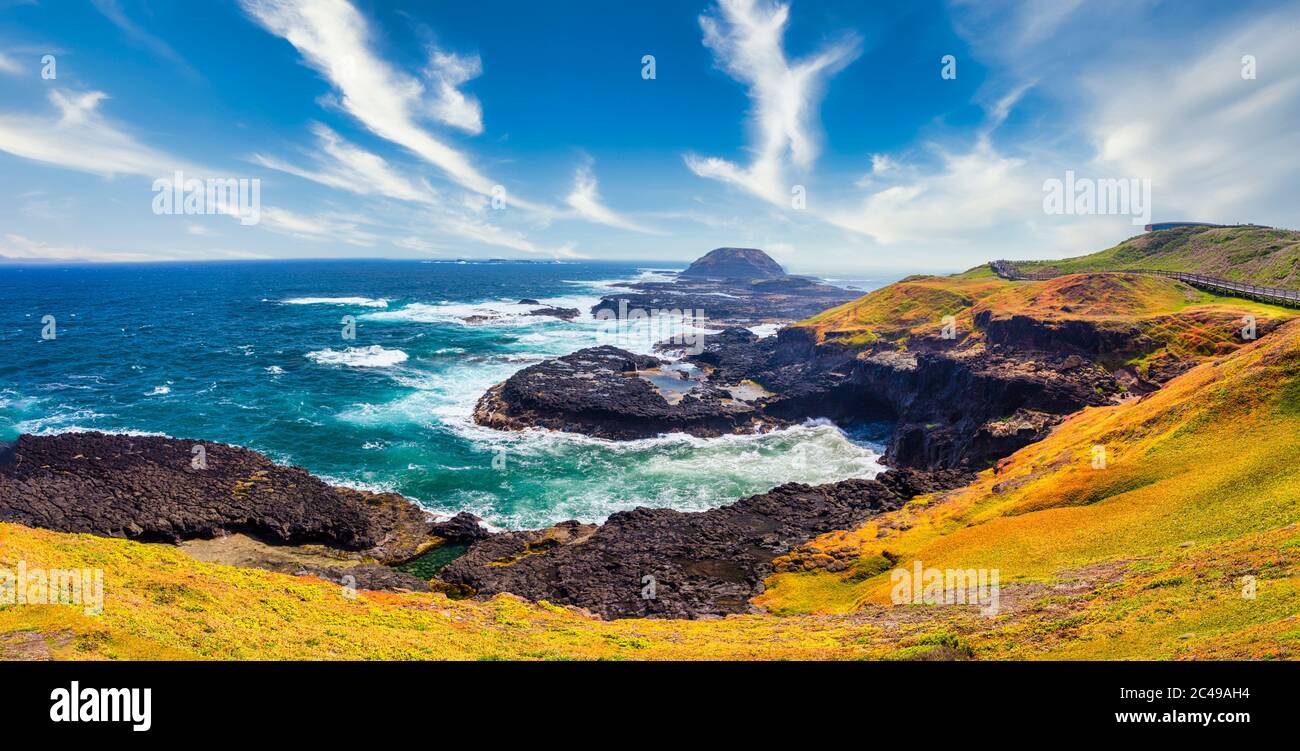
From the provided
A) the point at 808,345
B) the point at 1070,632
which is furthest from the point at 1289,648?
the point at 808,345

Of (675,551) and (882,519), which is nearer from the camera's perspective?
(675,551)

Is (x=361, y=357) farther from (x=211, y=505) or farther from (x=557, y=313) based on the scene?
(x=557, y=313)

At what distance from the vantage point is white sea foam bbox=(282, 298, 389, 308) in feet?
533

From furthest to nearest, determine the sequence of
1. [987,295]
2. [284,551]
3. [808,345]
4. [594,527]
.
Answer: [808,345], [987,295], [594,527], [284,551]

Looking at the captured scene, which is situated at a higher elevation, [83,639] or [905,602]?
[83,639]

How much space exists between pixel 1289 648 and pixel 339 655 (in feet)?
75.1

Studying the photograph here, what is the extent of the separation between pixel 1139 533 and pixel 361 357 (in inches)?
3807

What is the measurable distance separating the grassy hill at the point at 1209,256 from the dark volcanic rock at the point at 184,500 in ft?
321

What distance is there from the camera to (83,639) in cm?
1437

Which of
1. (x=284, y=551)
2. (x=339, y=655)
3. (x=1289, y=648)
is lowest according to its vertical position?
(x=284, y=551)

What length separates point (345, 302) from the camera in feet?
557

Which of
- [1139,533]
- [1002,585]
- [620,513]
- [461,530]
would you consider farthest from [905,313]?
[461,530]

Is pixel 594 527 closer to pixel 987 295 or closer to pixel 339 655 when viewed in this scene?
pixel 339 655
